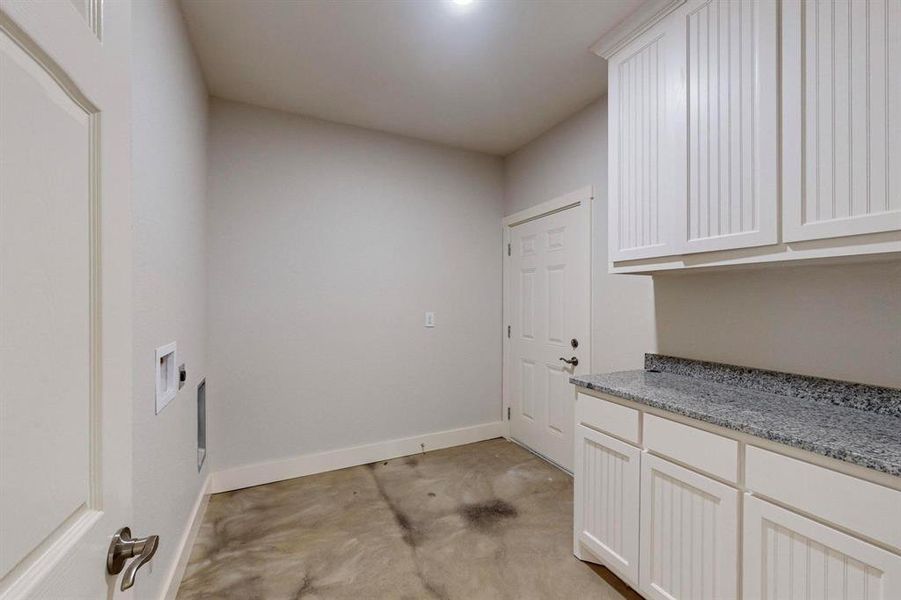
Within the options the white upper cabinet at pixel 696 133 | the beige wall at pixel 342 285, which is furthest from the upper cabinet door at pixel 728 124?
the beige wall at pixel 342 285

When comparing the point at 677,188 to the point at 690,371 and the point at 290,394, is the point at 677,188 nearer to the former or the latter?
the point at 690,371

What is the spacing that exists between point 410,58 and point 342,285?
5.21 feet

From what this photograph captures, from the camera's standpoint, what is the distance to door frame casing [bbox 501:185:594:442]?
2598 millimetres

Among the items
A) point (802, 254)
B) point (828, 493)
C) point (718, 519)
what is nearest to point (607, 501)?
point (718, 519)

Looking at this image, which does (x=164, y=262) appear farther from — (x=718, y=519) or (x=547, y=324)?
(x=547, y=324)

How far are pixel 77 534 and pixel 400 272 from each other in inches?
105

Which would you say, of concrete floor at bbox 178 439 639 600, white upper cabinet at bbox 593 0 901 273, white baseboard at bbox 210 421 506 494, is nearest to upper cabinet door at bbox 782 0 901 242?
white upper cabinet at bbox 593 0 901 273

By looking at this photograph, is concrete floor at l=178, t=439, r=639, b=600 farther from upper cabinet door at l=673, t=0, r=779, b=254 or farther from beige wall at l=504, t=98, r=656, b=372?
upper cabinet door at l=673, t=0, r=779, b=254

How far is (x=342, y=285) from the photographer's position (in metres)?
2.91

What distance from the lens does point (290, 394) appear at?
274cm

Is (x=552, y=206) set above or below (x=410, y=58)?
below

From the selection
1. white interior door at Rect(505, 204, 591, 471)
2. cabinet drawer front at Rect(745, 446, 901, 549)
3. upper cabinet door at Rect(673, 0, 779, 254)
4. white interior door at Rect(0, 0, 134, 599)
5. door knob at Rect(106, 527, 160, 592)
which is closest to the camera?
white interior door at Rect(0, 0, 134, 599)

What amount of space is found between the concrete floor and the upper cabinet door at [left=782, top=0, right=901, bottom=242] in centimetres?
169

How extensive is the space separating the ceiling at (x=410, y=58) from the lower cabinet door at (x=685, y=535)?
203cm
